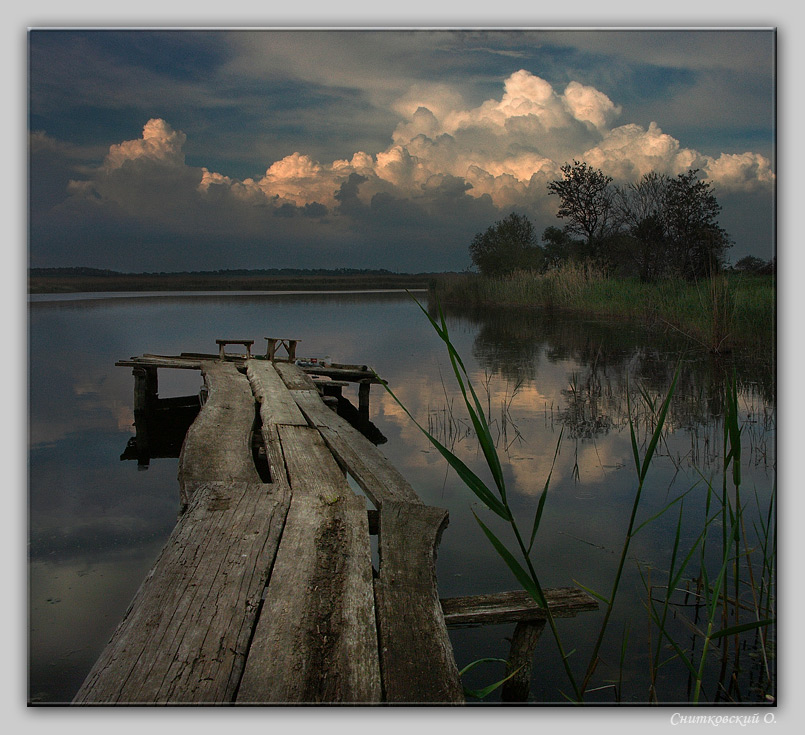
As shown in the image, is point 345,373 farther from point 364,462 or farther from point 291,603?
point 291,603

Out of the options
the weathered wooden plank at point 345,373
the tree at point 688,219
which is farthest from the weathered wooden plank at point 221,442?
the tree at point 688,219

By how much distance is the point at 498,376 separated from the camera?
8.20 m

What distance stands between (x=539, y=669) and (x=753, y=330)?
6075mm

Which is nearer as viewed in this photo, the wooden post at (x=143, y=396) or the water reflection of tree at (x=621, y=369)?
the water reflection of tree at (x=621, y=369)

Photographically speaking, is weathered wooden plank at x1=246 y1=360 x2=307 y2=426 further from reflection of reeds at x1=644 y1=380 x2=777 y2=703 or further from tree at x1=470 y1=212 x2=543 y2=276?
tree at x1=470 y1=212 x2=543 y2=276

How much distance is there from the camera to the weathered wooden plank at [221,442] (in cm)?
307

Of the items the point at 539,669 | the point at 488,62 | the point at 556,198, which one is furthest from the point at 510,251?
the point at 539,669

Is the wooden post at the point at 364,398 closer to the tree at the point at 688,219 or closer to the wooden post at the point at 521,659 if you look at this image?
the wooden post at the point at 521,659

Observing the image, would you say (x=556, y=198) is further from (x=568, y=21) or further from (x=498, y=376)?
(x=568, y=21)

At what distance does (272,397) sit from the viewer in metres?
5.34

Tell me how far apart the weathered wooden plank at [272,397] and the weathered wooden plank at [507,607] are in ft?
8.22

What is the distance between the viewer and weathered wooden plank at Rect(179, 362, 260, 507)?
3.07 metres

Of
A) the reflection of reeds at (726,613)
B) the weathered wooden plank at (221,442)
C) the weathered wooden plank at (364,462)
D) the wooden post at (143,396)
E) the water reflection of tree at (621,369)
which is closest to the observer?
the reflection of reeds at (726,613)

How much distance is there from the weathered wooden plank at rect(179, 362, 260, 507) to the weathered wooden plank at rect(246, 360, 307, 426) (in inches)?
3.8
